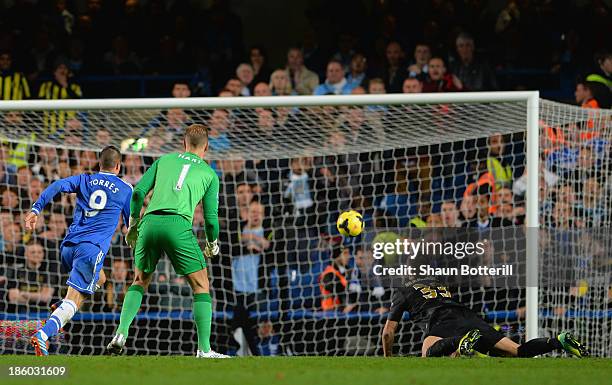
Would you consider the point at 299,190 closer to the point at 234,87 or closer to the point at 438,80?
the point at 234,87

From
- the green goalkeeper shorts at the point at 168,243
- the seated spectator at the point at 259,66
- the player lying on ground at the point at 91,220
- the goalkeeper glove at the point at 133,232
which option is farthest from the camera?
the seated spectator at the point at 259,66

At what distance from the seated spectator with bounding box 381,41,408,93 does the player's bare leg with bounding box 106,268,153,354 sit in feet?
17.1

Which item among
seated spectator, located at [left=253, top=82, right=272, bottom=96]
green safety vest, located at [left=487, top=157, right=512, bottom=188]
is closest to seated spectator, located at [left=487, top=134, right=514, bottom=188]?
green safety vest, located at [left=487, top=157, right=512, bottom=188]

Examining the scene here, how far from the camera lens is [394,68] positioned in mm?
12844

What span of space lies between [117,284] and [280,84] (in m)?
2.92

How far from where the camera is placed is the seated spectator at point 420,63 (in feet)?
40.3

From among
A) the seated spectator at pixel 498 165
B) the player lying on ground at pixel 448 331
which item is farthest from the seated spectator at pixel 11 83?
the player lying on ground at pixel 448 331

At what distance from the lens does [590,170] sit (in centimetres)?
1034

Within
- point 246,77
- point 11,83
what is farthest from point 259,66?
point 11,83

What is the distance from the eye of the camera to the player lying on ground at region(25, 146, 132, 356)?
877cm

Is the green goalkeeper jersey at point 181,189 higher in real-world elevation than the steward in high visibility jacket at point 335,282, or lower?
higher

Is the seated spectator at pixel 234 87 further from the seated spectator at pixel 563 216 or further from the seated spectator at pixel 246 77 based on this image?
the seated spectator at pixel 563 216

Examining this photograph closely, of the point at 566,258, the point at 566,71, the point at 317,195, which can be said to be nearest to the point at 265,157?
the point at 317,195

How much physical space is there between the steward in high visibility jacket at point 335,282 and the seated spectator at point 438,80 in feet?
7.39
